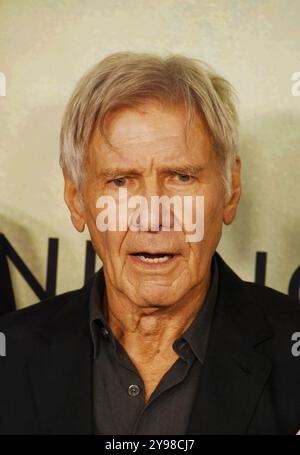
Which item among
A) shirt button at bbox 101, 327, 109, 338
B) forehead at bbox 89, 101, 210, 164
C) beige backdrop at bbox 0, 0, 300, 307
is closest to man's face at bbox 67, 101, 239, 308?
forehead at bbox 89, 101, 210, 164

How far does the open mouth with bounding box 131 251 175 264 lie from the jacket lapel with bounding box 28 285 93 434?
230 millimetres

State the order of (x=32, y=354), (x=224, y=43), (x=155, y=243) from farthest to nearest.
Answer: (x=224, y=43) → (x=32, y=354) → (x=155, y=243)

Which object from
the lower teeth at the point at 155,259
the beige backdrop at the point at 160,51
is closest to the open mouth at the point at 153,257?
the lower teeth at the point at 155,259

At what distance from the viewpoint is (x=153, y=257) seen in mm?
1536

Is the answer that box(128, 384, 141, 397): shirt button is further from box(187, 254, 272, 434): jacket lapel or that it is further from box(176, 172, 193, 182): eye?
box(176, 172, 193, 182): eye

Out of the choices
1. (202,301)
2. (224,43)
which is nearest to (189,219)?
(202,301)

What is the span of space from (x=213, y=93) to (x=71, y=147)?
338 millimetres

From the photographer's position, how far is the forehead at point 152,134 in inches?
59.2

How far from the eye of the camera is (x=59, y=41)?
1968 mm

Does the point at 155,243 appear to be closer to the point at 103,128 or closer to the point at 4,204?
the point at 103,128

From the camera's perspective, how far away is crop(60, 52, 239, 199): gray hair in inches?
59.3

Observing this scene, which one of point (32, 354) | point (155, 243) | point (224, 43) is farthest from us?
point (224, 43)

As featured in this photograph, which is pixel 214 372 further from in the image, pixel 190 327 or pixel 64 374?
pixel 64 374
